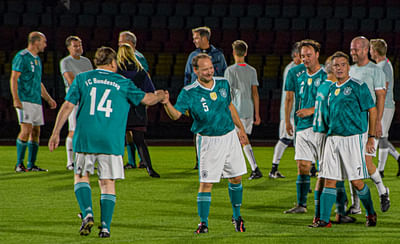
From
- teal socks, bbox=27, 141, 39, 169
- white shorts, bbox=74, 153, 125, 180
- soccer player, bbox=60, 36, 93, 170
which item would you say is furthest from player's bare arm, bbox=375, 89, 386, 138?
teal socks, bbox=27, 141, 39, 169

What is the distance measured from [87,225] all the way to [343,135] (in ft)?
7.58

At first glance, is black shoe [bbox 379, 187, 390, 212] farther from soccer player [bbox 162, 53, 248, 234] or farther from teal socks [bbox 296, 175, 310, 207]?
soccer player [bbox 162, 53, 248, 234]

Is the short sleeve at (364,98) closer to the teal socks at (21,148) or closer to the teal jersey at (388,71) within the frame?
the teal jersey at (388,71)

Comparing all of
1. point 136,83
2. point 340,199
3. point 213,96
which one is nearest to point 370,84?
point 340,199

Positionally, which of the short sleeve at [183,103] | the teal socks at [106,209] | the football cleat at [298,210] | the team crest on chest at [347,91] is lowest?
the football cleat at [298,210]

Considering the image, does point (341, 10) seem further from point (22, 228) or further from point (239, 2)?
point (22, 228)

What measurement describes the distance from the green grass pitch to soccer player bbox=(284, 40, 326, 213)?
31 centimetres

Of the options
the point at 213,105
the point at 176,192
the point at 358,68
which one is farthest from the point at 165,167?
the point at 213,105

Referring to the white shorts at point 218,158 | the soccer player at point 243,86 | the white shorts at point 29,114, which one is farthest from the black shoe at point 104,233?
the white shorts at point 29,114

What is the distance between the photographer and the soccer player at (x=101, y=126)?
5.29 meters

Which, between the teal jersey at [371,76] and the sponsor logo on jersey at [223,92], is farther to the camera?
the teal jersey at [371,76]

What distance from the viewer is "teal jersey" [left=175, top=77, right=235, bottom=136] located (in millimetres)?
5578

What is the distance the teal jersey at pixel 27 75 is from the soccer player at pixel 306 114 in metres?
4.52

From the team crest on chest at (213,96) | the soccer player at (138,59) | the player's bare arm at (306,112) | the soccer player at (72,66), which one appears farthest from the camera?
the soccer player at (72,66)
